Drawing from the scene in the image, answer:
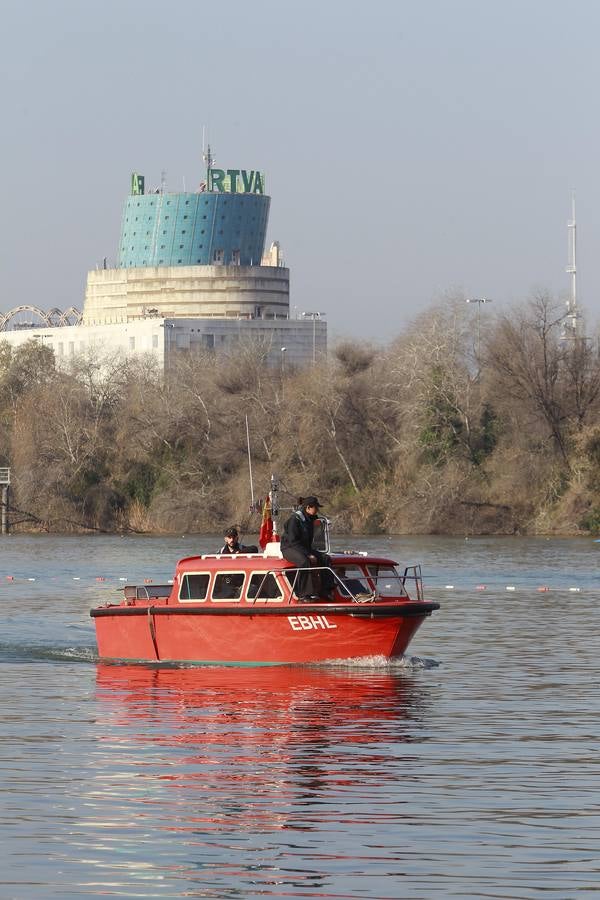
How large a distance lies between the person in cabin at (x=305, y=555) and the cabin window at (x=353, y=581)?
0.22 m

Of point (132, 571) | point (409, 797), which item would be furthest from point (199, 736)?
point (132, 571)

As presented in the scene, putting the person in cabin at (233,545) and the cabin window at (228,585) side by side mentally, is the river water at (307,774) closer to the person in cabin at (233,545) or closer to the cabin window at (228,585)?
the cabin window at (228,585)

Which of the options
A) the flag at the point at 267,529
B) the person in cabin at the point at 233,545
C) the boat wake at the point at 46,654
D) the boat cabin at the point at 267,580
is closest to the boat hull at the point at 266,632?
the boat cabin at the point at 267,580

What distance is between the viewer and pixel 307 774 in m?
19.6

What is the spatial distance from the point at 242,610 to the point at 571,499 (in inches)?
2495

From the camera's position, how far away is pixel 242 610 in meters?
28.8

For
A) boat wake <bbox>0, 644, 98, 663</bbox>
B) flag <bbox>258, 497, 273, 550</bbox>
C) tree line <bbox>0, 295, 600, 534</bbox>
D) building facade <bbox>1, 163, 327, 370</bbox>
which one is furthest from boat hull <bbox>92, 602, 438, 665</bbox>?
building facade <bbox>1, 163, 327, 370</bbox>

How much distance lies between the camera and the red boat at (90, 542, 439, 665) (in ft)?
92.9

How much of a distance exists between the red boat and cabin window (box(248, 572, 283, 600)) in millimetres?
15

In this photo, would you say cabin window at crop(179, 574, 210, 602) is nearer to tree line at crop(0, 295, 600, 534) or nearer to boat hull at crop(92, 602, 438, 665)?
boat hull at crop(92, 602, 438, 665)

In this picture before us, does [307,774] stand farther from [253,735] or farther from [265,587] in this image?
[265,587]

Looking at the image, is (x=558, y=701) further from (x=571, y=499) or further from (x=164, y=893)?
(x=571, y=499)

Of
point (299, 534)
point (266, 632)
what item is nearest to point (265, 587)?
point (266, 632)

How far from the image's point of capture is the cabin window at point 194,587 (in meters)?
29.5
